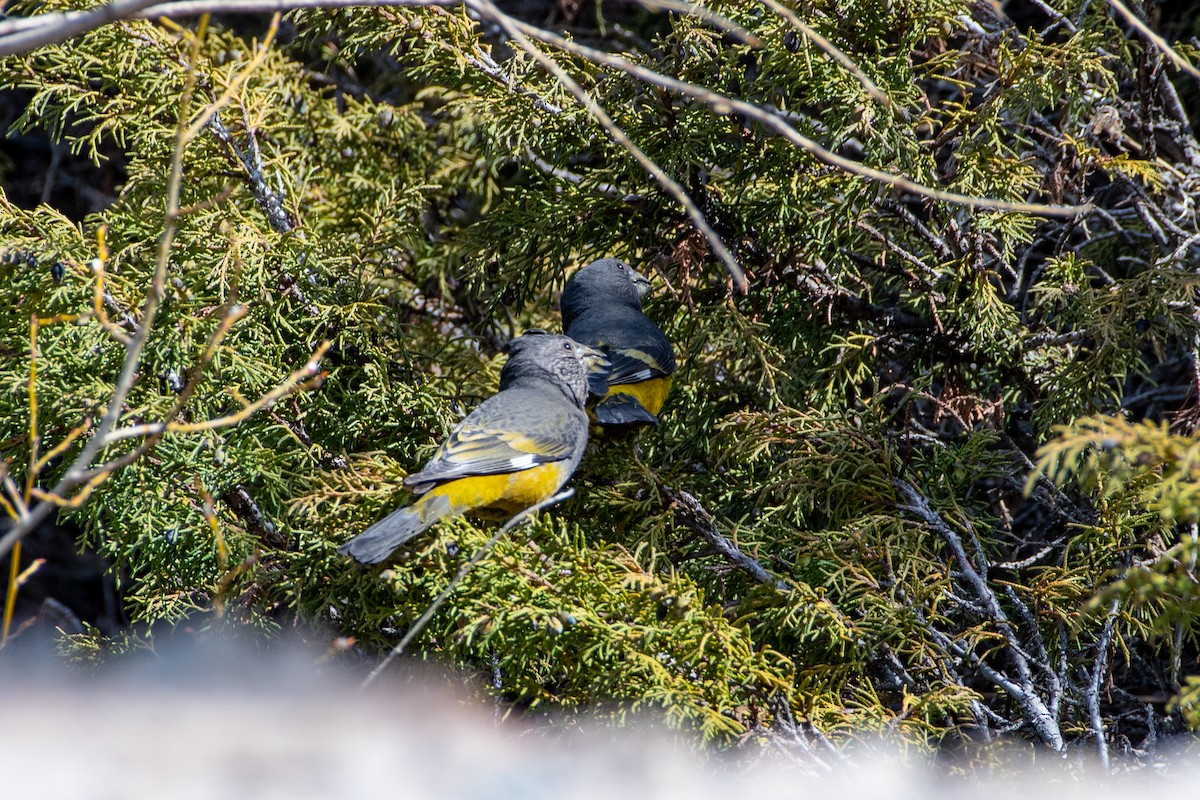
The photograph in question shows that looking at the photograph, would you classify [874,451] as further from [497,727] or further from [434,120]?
[434,120]

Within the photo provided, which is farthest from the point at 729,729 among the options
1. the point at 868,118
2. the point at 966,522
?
the point at 868,118

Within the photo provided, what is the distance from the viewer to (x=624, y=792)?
2.01 meters

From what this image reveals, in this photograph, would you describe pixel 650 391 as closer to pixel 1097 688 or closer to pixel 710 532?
pixel 710 532

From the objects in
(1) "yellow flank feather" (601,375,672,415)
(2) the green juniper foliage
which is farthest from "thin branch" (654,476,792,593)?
(1) "yellow flank feather" (601,375,672,415)

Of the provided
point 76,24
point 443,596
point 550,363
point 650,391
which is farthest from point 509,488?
point 76,24

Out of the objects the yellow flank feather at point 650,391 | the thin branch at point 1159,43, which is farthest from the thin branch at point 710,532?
the thin branch at point 1159,43

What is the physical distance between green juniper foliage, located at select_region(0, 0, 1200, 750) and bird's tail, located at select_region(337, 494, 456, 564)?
63mm

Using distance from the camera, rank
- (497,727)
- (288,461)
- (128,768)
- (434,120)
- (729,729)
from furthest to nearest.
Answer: (434,120) → (288,461) → (497,727) → (729,729) → (128,768)

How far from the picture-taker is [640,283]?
4.50 meters

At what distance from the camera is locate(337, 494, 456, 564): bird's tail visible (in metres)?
2.55

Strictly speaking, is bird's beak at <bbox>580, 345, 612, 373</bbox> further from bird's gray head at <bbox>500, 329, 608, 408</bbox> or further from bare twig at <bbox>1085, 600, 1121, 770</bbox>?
bare twig at <bbox>1085, 600, 1121, 770</bbox>

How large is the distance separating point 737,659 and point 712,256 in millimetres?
1620

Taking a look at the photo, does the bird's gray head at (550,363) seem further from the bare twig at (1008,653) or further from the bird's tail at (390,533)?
the bare twig at (1008,653)

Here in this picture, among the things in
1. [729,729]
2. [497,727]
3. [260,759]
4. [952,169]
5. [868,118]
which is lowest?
[497,727]
